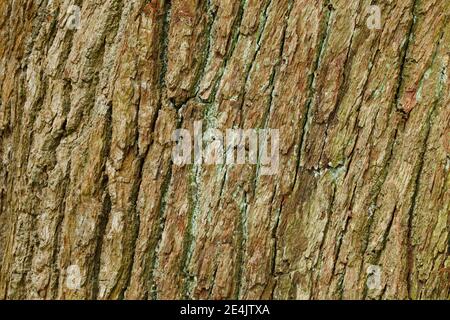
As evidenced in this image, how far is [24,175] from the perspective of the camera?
246 cm

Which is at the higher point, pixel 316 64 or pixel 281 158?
pixel 316 64

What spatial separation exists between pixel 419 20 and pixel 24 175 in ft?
4.76

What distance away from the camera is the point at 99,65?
7.82 ft

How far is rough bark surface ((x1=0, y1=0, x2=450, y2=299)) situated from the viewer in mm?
2336

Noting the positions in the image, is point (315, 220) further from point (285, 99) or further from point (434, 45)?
point (434, 45)

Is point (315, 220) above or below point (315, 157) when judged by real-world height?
below

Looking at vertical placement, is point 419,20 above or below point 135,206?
above

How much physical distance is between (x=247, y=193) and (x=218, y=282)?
311 mm

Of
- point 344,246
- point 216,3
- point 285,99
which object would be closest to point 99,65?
point 216,3

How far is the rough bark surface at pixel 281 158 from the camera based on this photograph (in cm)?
234

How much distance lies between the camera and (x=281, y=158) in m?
2.35

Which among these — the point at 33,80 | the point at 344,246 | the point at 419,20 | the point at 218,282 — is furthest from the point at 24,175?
the point at 419,20

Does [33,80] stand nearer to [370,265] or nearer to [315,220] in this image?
[315,220]
